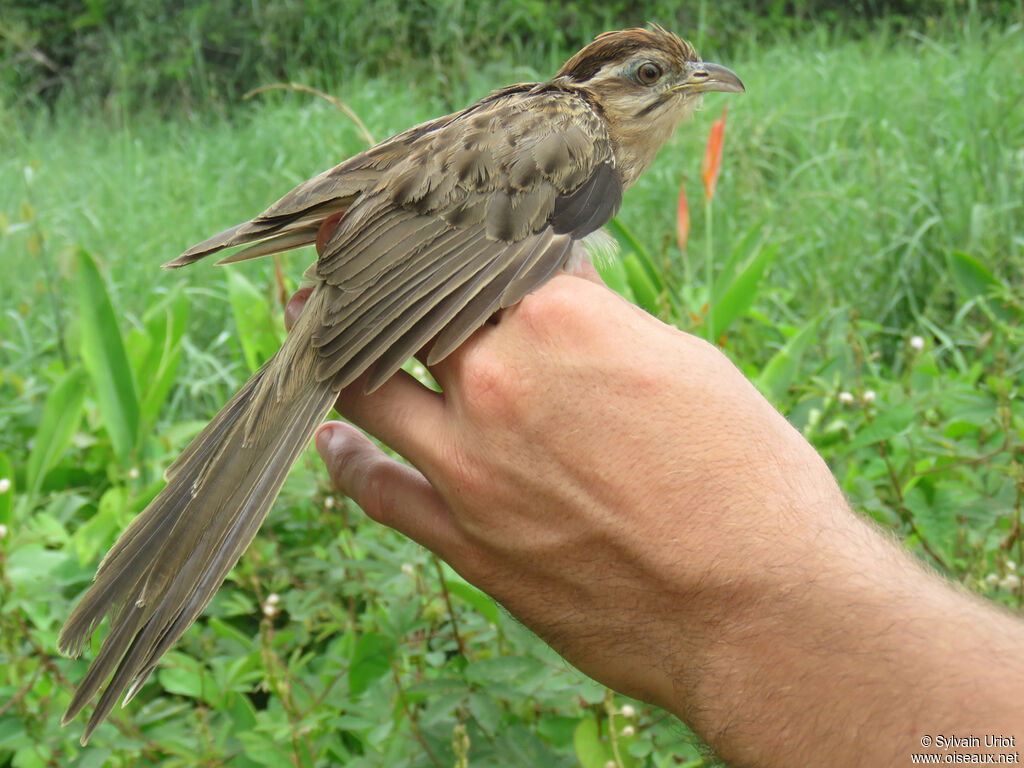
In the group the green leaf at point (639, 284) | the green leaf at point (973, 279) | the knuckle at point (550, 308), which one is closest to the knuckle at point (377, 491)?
the knuckle at point (550, 308)

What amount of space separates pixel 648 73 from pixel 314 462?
69.4 inches

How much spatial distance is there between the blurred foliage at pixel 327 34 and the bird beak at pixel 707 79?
7.03 m

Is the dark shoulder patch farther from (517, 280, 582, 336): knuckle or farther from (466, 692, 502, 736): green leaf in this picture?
(466, 692, 502, 736): green leaf

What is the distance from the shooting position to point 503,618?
249cm

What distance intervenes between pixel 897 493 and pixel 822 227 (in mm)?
3105

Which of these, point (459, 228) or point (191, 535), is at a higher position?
point (459, 228)

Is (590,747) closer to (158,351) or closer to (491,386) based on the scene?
(491,386)

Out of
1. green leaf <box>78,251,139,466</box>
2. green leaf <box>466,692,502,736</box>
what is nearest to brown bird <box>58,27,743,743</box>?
green leaf <box>466,692,502,736</box>

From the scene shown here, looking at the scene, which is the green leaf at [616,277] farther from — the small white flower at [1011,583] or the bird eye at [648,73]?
the small white flower at [1011,583]

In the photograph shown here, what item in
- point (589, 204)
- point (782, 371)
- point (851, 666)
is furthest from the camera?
point (782, 371)

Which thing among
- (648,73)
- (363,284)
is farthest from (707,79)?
(363,284)

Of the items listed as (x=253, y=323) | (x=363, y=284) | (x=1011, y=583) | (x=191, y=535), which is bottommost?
(x=253, y=323)

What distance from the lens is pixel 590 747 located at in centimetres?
228

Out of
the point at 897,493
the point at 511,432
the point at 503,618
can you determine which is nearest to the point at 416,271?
the point at 511,432
